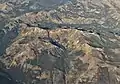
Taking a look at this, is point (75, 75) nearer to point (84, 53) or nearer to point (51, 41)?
point (84, 53)

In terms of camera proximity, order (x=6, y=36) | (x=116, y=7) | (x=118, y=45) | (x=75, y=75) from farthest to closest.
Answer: (x=116, y=7), (x=6, y=36), (x=118, y=45), (x=75, y=75)

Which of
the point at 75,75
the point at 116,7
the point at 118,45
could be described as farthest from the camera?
the point at 116,7

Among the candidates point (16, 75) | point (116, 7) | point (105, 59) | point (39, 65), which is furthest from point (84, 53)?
point (116, 7)

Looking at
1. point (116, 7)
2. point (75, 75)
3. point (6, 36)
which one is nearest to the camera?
point (75, 75)

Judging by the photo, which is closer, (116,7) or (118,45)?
(118,45)

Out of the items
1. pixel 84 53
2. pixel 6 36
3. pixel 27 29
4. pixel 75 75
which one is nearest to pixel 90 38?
pixel 84 53

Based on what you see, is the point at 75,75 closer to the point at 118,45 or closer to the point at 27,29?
the point at 118,45
